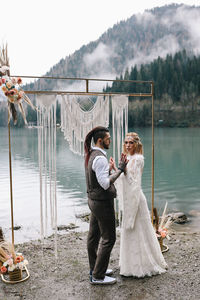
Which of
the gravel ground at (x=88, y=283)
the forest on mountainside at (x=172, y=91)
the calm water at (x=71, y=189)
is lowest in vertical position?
the calm water at (x=71, y=189)

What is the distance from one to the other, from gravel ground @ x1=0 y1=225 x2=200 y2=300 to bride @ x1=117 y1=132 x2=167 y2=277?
17 centimetres

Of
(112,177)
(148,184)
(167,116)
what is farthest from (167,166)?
(167,116)

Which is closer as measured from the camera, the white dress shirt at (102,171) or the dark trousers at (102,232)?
the white dress shirt at (102,171)

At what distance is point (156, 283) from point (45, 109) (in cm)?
253

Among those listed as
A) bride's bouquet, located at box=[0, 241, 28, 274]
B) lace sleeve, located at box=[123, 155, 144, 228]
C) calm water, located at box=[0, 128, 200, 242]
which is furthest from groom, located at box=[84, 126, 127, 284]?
calm water, located at box=[0, 128, 200, 242]

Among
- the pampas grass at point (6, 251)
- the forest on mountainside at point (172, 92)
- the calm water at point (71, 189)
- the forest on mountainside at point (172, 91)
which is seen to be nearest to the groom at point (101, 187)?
the pampas grass at point (6, 251)

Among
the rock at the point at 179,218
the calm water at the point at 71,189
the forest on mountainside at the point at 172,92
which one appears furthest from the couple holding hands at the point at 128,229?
the forest on mountainside at the point at 172,92

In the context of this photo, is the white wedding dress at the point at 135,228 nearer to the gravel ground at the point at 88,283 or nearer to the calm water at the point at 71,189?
the gravel ground at the point at 88,283

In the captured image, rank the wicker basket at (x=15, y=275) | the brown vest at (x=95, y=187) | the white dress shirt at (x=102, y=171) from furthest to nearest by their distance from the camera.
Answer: the wicker basket at (x=15, y=275) → the brown vest at (x=95, y=187) → the white dress shirt at (x=102, y=171)

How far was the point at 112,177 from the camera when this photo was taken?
3.21 meters

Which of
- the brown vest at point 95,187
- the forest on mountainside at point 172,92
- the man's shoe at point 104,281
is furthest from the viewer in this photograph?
the forest on mountainside at point 172,92

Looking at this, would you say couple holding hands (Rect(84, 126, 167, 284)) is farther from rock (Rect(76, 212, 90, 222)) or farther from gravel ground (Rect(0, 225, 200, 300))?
rock (Rect(76, 212, 90, 222))

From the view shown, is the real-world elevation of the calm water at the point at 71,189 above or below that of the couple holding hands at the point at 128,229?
below

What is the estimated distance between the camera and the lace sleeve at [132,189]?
3.57m
